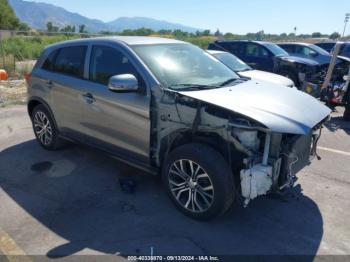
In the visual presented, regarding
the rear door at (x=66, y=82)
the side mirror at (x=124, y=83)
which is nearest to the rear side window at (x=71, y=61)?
the rear door at (x=66, y=82)

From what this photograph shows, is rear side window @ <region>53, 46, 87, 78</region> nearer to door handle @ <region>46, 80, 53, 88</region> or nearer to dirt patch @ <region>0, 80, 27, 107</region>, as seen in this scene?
door handle @ <region>46, 80, 53, 88</region>

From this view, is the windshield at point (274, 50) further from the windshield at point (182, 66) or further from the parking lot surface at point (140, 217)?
the windshield at point (182, 66)

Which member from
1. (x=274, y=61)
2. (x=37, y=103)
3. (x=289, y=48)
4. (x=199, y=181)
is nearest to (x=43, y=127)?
(x=37, y=103)

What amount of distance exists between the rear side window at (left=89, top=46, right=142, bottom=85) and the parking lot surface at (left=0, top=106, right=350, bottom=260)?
1369mm

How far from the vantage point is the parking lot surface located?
330cm

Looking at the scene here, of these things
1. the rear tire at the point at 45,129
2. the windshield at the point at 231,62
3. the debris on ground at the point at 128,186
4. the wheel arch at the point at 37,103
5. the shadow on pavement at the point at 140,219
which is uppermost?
the windshield at the point at 231,62

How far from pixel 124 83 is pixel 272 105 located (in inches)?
61.2

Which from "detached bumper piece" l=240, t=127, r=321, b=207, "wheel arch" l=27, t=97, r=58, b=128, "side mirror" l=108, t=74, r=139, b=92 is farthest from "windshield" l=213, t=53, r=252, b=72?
"detached bumper piece" l=240, t=127, r=321, b=207

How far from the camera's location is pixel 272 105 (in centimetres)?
349

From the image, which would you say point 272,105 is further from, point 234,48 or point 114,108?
point 234,48

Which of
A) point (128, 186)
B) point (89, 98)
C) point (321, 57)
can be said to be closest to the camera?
point (128, 186)

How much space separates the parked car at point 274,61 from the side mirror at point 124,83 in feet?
26.1

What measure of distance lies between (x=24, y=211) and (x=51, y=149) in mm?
1877

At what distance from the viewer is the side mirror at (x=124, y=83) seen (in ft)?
12.3
